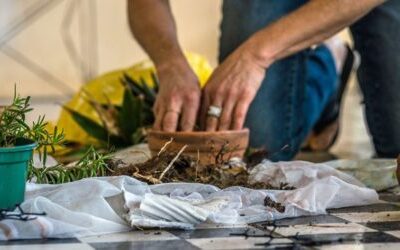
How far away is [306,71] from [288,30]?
1.63 feet

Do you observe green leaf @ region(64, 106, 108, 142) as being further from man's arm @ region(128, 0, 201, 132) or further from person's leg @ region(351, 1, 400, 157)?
person's leg @ region(351, 1, 400, 157)

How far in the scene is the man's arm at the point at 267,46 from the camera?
1.43 meters

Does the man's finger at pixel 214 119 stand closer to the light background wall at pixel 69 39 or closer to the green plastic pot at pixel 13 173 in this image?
the green plastic pot at pixel 13 173

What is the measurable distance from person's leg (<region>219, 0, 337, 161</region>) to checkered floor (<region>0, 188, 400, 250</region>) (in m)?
0.84

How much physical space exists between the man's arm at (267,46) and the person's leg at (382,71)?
0.87 ft

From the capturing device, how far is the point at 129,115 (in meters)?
1.75

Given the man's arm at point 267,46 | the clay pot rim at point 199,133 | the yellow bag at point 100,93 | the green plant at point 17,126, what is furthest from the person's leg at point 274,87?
the green plant at point 17,126

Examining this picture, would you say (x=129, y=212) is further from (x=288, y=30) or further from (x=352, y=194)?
(x=288, y=30)

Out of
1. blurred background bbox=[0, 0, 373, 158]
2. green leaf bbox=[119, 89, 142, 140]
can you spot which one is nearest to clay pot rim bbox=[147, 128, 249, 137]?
green leaf bbox=[119, 89, 142, 140]

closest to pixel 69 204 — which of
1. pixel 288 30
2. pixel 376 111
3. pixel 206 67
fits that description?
pixel 288 30

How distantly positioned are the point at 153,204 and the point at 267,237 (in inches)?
5.0

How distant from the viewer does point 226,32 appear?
1.93 m

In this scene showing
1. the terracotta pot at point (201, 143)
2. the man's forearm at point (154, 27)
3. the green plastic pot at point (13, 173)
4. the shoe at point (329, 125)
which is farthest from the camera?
the shoe at point (329, 125)

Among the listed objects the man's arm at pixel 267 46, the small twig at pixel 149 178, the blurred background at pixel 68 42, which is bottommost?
the small twig at pixel 149 178
